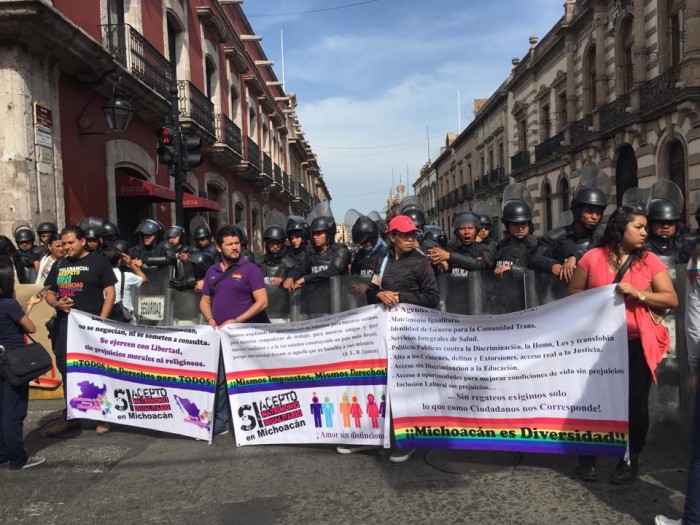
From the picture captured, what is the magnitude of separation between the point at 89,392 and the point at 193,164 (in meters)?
5.48

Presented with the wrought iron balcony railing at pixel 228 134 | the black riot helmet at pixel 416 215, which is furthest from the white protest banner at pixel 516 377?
the wrought iron balcony railing at pixel 228 134

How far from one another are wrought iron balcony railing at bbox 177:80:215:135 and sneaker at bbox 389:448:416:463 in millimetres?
12118

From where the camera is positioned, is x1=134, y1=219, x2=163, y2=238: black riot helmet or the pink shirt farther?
x1=134, y1=219, x2=163, y2=238: black riot helmet

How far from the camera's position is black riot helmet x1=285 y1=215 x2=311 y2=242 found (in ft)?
22.4

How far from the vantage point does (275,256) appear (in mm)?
6832

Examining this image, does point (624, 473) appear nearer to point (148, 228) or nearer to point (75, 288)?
point (75, 288)

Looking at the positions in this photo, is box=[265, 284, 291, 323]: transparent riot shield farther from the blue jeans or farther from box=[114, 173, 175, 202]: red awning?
box=[114, 173, 175, 202]: red awning

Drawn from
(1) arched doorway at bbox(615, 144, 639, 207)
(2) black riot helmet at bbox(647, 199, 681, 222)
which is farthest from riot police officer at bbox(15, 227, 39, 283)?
(1) arched doorway at bbox(615, 144, 639, 207)

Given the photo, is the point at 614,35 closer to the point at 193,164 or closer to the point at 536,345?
the point at 193,164

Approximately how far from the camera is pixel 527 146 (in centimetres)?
3156

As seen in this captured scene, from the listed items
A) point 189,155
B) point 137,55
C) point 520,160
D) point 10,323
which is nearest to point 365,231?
point 10,323

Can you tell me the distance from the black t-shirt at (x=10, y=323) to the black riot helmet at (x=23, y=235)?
185 inches

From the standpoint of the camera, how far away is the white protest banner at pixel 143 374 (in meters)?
4.54

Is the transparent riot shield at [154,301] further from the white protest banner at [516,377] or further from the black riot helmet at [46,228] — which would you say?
the white protest banner at [516,377]
